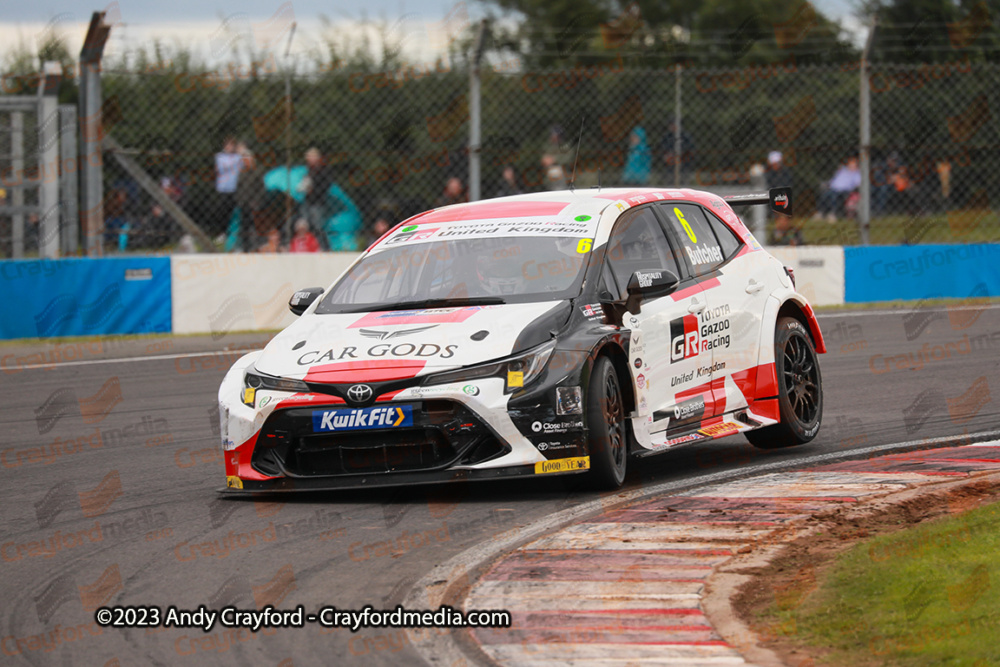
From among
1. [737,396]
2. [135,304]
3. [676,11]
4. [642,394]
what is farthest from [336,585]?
[676,11]

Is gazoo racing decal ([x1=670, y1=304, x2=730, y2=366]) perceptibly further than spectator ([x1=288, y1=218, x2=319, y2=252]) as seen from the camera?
No

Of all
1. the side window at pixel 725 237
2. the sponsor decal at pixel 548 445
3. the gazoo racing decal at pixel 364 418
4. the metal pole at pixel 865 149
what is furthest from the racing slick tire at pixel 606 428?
the metal pole at pixel 865 149

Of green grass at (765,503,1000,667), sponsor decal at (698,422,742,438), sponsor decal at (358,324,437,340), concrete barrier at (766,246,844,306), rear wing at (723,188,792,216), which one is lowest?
concrete barrier at (766,246,844,306)

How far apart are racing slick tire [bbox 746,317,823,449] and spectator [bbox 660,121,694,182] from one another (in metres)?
9.24

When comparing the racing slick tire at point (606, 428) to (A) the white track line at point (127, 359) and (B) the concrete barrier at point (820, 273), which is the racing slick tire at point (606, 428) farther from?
(B) the concrete barrier at point (820, 273)

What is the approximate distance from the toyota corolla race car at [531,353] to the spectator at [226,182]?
8.51 meters

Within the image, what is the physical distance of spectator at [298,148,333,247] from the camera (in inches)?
660

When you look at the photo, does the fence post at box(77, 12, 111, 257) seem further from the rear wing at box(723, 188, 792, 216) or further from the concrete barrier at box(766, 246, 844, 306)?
the rear wing at box(723, 188, 792, 216)

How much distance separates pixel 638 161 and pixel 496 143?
95.7 inches

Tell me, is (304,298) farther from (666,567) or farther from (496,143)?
(496,143)

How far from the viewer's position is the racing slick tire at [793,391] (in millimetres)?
8477

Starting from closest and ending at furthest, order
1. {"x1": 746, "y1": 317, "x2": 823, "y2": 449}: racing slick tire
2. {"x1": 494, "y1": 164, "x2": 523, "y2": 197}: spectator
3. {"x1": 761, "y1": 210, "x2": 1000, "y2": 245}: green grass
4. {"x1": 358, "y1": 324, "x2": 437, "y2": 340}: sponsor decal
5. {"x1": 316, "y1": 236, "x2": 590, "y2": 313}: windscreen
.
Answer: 1. {"x1": 358, "y1": 324, "x2": 437, "y2": 340}: sponsor decal
2. {"x1": 316, "y1": 236, "x2": 590, "y2": 313}: windscreen
3. {"x1": 746, "y1": 317, "x2": 823, "y2": 449}: racing slick tire
4. {"x1": 494, "y1": 164, "x2": 523, "y2": 197}: spectator
5. {"x1": 761, "y1": 210, "x2": 1000, "y2": 245}: green grass

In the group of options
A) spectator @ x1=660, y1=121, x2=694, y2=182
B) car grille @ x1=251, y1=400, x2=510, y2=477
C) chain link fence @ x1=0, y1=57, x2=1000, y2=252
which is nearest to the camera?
car grille @ x1=251, y1=400, x2=510, y2=477

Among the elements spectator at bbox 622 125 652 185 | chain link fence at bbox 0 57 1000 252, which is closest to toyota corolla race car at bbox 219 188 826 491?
chain link fence at bbox 0 57 1000 252
